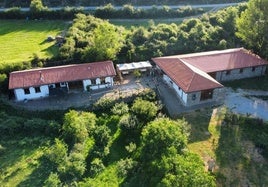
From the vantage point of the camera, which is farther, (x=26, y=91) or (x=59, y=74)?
(x=59, y=74)

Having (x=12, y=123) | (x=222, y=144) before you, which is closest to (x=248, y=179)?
(x=222, y=144)

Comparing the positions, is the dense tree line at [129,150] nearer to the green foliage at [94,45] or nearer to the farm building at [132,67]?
the farm building at [132,67]

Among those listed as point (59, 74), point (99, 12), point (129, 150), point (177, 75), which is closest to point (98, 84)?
point (59, 74)

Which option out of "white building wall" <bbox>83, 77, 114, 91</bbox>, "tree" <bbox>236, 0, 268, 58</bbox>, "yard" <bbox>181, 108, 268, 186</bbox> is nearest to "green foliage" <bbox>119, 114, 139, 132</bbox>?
"yard" <bbox>181, 108, 268, 186</bbox>

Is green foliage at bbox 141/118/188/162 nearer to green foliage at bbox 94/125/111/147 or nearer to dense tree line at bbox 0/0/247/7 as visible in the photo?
green foliage at bbox 94/125/111/147

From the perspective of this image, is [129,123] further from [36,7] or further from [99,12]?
[36,7]

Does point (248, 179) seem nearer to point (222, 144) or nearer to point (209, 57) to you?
point (222, 144)

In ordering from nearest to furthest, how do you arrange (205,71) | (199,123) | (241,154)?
(241,154) < (199,123) < (205,71)
